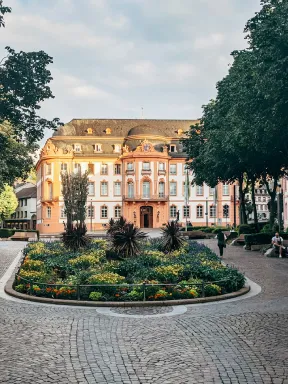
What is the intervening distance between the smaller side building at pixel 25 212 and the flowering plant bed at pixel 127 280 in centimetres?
8352

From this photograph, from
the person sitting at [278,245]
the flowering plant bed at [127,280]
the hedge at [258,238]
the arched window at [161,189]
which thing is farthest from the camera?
the arched window at [161,189]

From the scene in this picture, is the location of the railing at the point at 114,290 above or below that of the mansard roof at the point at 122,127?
below

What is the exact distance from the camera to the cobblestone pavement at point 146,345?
8.22m

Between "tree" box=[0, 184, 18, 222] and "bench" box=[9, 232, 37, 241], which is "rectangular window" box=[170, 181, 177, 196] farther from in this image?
"bench" box=[9, 232, 37, 241]

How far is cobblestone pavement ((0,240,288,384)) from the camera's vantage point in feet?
27.0

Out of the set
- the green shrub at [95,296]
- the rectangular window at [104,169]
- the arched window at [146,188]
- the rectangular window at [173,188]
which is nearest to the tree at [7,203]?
the rectangular window at [104,169]

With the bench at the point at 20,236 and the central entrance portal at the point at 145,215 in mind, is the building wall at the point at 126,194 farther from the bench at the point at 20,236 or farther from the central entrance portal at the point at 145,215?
the bench at the point at 20,236

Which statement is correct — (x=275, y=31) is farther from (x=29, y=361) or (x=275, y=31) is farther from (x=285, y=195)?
(x=285, y=195)

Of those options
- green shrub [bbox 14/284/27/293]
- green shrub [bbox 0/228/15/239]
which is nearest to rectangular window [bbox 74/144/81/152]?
green shrub [bbox 0/228/15/239]

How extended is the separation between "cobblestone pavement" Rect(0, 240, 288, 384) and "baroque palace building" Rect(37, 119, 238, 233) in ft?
232

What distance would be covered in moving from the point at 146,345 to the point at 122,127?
266 feet

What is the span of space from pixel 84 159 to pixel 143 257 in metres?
65.4

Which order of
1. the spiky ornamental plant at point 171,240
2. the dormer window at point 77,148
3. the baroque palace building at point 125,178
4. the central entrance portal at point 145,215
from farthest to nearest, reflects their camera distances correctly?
the dormer window at point 77,148, the central entrance portal at point 145,215, the baroque palace building at point 125,178, the spiky ornamental plant at point 171,240

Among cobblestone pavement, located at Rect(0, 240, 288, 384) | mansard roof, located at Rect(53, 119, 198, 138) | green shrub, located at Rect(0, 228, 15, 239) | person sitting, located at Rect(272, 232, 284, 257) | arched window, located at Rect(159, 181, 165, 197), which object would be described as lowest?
cobblestone pavement, located at Rect(0, 240, 288, 384)
